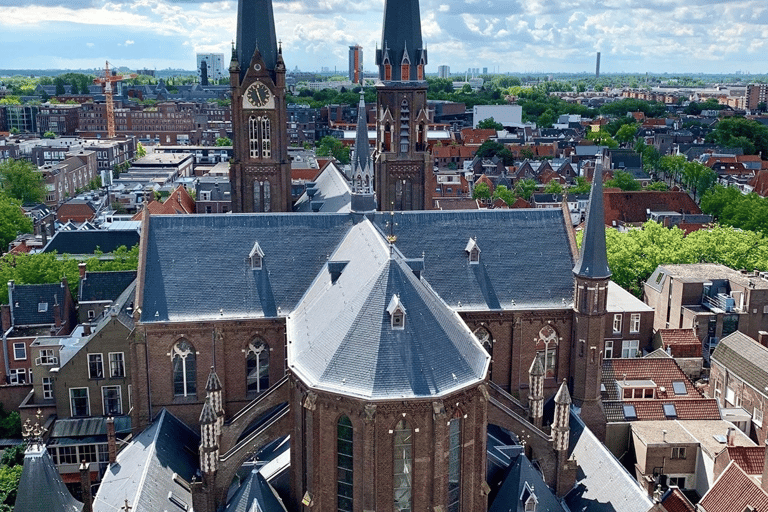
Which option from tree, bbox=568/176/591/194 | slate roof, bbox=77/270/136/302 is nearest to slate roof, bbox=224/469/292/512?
slate roof, bbox=77/270/136/302

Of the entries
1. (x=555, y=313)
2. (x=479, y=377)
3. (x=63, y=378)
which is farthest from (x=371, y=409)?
(x=63, y=378)

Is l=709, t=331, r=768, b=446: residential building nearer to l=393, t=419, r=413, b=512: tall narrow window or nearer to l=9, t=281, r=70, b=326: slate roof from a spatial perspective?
l=393, t=419, r=413, b=512: tall narrow window

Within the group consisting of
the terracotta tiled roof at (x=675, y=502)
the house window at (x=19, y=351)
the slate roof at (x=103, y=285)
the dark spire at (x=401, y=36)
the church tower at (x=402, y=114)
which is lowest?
the terracotta tiled roof at (x=675, y=502)

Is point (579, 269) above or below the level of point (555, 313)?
above

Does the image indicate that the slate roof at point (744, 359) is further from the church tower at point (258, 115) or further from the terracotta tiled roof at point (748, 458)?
the church tower at point (258, 115)

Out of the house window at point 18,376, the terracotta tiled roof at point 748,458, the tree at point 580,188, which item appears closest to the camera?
the terracotta tiled roof at point 748,458

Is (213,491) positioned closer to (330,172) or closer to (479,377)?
(479,377)

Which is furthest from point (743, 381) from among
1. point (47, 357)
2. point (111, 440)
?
point (47, 357)

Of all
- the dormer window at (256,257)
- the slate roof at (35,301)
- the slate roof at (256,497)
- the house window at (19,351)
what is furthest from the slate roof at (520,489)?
the slate roof at (35,301)
